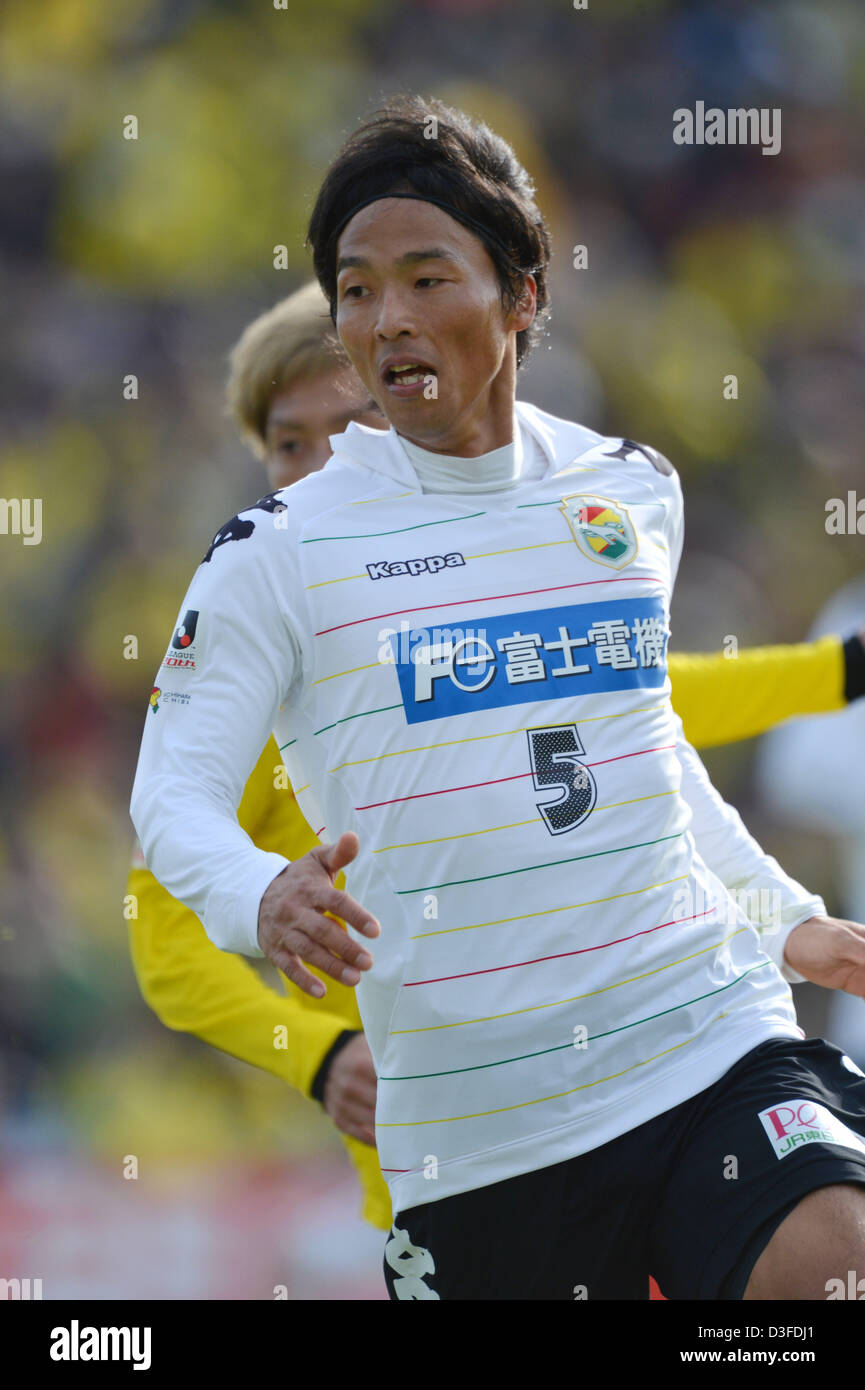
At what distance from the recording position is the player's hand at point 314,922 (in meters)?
1.66

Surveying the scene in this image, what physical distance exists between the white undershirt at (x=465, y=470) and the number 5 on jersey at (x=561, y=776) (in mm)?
386

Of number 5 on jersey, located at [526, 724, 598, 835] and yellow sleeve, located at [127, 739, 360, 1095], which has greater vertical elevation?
number 5 on jersey, located at [526, 724, 598, 835]

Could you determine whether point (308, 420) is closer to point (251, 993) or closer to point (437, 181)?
point (437, 181)

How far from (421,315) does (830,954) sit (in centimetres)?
102

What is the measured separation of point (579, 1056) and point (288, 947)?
451mm

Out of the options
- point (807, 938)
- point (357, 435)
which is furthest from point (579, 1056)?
point (357, 435)

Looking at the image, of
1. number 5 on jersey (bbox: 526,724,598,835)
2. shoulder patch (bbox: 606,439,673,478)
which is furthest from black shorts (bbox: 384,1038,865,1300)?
shoulder patch (bbox: 606,439,673,478)

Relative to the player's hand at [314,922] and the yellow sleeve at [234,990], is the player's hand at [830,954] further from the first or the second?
the yellow sleeve at [234,990]

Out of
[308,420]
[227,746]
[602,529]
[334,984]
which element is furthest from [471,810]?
[308,420]

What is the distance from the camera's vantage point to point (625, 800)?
2021 millimetres

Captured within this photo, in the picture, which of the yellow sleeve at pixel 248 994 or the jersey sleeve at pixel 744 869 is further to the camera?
the yellow sleeve at pixel 248 994

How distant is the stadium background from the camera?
20.7 ft

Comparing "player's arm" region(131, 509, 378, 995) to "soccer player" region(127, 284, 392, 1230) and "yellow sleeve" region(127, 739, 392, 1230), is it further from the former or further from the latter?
"yellow sleeve" region(127, 739, 392, 1230)

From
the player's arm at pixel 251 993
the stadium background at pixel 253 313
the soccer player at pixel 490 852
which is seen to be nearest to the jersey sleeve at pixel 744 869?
the soccer player at pixel 490 852
